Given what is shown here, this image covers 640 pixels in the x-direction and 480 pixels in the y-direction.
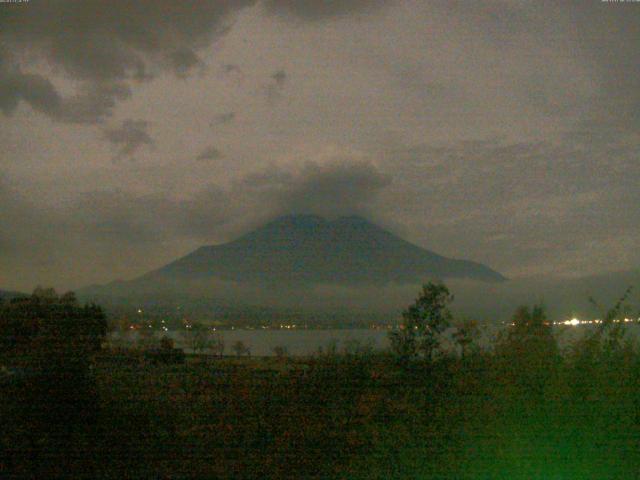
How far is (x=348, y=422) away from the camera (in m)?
4.63

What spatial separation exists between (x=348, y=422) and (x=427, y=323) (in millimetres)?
1337

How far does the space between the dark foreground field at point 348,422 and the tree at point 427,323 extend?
21cm

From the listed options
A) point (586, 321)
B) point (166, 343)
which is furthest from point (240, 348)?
point (586, 321)

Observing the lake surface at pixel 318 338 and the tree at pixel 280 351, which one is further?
the tree at pixel 280 351

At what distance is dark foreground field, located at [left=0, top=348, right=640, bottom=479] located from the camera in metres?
4.35

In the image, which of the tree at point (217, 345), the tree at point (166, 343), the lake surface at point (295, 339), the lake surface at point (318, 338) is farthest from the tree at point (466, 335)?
the tree at point (166, 343)

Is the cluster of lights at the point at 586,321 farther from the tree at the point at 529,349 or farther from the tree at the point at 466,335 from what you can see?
the tree at the point at 466,335

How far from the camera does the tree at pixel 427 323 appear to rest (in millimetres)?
5586

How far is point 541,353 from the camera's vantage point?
16.8ft

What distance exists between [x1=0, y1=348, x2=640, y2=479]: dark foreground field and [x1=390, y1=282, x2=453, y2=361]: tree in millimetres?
214

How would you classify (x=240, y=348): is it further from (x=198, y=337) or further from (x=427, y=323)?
(x=427, y=323)

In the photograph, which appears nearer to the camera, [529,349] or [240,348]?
[529,349]

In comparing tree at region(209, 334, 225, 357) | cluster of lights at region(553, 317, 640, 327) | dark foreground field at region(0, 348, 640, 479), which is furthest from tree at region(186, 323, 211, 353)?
cluster of lights at region(553, 317, 640, 327)

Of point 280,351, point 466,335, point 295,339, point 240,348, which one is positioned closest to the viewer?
point 466,335
